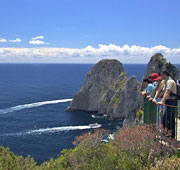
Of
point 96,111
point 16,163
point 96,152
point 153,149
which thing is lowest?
point 96,111

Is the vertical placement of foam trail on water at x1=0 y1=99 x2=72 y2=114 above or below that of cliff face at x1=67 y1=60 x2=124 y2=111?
below

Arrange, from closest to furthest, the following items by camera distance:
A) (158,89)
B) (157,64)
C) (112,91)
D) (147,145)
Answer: (147,145) < (158,89) < (157,64) < (112,91)

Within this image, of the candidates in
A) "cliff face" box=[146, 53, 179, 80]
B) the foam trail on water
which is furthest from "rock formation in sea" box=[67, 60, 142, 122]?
"cliff face" box=[146, 53, 179, 80]

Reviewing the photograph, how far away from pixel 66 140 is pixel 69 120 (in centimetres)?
1936

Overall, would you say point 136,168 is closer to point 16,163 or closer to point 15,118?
point 16,163

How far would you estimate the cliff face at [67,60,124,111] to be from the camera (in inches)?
3725

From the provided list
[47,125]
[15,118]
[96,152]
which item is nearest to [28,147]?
[47,125]

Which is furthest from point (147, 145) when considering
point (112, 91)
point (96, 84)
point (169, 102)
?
point (96, 84)

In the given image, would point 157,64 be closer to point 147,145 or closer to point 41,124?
point 41,124

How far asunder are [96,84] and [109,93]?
8.96 meters

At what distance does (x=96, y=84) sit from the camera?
9869 cm

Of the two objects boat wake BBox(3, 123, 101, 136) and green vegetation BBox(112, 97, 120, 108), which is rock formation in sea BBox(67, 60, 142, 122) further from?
boat wake BBox(3, 123, 101, 136)

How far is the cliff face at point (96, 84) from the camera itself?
94.6 metres

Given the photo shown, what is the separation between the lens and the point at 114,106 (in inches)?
3255
